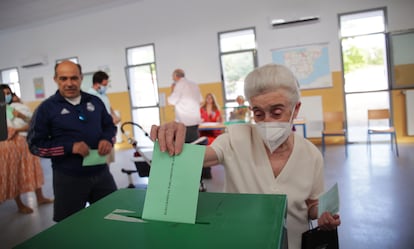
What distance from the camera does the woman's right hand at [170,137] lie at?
2.18ft

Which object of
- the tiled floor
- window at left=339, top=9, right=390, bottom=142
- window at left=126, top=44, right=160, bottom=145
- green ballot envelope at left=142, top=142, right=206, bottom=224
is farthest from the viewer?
window at left=126, top=44, right=160, bottom=145

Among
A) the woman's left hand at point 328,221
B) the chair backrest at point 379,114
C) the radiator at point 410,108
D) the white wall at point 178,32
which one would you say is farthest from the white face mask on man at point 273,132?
the radiator at point 410,108

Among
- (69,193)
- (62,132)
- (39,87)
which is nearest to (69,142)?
(62,132)

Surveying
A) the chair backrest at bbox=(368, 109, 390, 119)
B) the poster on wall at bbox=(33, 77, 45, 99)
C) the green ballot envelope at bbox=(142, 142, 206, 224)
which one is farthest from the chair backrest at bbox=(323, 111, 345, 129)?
the poster on wall at bbox=(33, 77, 45, 99)

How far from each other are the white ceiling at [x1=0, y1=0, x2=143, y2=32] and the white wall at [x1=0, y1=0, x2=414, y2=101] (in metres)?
0.23

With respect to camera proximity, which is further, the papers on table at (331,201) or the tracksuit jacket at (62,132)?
the tracksuit jacket at (62,132)

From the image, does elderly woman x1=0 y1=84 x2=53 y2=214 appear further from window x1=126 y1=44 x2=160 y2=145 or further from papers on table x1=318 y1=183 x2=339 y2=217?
window x1=126 y1=44 x2=160 y2=145

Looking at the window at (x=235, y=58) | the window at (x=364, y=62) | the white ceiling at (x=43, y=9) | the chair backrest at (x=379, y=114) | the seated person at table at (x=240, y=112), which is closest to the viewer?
the seated person at table at (x=240, y=112)

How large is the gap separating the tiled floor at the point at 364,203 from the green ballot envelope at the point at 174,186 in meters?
2.00

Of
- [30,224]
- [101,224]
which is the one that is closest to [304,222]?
[101,224]

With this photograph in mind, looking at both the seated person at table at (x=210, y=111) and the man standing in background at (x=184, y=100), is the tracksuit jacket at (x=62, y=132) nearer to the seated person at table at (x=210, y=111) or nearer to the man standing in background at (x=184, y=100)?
the man standing in background at (x=184, y=100)

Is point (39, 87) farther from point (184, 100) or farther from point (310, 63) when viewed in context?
point (310, 63)

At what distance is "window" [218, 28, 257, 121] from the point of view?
623cm

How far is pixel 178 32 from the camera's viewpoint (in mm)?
6676
